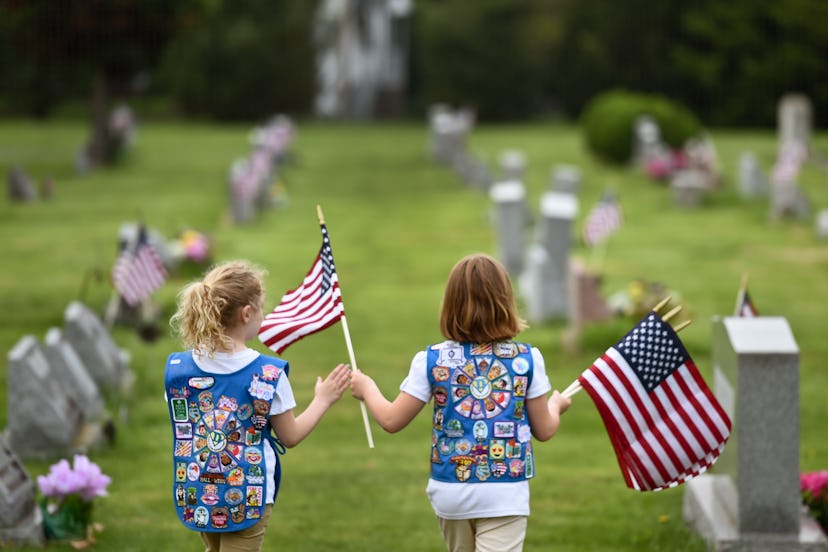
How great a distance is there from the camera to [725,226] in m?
27.1

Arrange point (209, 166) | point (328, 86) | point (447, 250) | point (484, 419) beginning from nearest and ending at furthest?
point (484, 419) < point (447, 250) < point (209, 166) < point (328, 86)

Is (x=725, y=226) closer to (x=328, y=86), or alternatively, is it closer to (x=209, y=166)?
(x=209, y=166)

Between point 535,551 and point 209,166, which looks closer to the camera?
point 535,551

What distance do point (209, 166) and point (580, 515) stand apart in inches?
1213

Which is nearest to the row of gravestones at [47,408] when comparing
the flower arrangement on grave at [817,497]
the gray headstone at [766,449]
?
the gray headstone at [766,449]

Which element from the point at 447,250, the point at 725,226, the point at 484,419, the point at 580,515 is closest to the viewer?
the point at 484,419

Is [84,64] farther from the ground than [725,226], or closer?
farther from the ground

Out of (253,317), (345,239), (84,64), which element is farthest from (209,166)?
(253,317)

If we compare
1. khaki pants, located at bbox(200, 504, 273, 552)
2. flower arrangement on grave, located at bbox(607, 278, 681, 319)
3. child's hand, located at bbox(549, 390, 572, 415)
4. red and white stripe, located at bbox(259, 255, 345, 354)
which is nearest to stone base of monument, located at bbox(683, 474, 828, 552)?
child's hand, located at bbox(549, 390, 572, 415)

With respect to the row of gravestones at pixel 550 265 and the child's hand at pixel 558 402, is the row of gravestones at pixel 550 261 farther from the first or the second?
the child's hand at pixel 558 402

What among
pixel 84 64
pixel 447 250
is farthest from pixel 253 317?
pixel 84 64

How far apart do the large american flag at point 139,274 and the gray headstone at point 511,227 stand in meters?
7.64

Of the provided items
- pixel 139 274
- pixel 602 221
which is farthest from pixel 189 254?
pixel 139 274

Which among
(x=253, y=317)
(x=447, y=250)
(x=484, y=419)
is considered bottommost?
(x=447, y=250)
